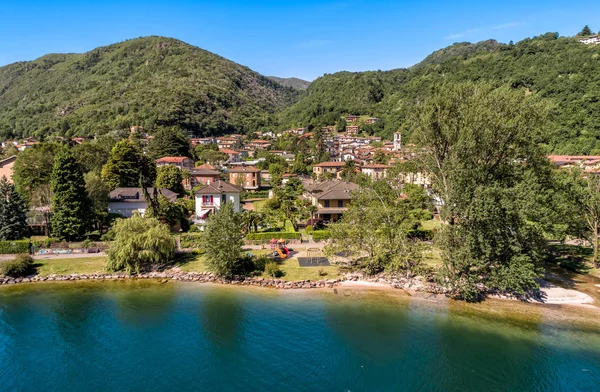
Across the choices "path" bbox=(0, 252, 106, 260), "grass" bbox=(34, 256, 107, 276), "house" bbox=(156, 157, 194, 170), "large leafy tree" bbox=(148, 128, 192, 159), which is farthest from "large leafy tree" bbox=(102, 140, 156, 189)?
"large leafy tree" bbox=(148, 128, 192, 159)

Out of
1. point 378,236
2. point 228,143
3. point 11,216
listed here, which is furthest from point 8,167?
point 228,143

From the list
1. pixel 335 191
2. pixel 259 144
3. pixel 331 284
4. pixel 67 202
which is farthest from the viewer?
pixel 259 144

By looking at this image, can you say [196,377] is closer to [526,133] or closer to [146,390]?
[146,390]

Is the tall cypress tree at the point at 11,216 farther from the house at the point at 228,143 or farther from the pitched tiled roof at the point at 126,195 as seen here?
the house at the point at 228,143

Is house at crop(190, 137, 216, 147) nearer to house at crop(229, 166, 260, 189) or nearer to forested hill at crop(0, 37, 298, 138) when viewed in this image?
forested hill at crop(0, 37, 298, 138)

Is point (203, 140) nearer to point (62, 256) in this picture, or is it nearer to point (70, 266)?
point (62, 256)

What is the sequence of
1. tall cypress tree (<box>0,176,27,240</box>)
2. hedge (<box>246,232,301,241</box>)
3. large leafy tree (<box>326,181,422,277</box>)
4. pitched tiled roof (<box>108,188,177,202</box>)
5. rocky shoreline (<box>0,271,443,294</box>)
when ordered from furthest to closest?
pitched tiled roof (<box>108,188,177,202</box>)
hedge (<box>246,232,301,241</box>)
tall cypress tree (<box>0,176,27,240</box>)
large leafy tree (<box>326,181,422,277</box>)
rocky shoreline (<box>0,271,443,294</box>)

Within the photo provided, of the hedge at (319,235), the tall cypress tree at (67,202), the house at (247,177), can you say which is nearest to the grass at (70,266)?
the tall cypress tree at (67,202)
